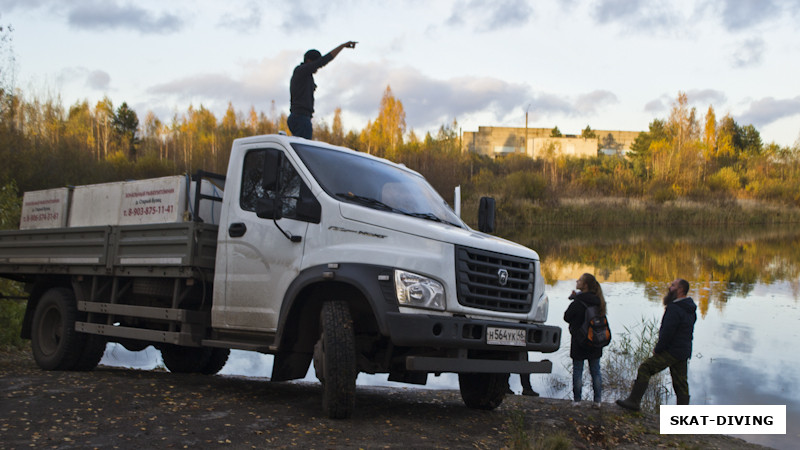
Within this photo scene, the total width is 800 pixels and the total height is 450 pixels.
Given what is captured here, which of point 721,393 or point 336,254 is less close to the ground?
point 336,254

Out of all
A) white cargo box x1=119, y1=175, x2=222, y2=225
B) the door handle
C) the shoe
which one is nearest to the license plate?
the shoe

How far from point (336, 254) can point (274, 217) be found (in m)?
0.78

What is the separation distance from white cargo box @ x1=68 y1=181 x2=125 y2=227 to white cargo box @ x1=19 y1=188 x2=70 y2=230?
14cm

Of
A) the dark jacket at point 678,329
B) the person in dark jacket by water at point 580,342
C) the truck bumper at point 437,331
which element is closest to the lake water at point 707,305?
the dark jacket at point 678,329

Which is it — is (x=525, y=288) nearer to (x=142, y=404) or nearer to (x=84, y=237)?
(x=142, y=404)

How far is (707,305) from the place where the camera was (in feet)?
57.4

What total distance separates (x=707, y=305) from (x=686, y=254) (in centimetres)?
1381

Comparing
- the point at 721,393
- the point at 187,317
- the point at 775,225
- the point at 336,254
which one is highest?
the point at 775,225

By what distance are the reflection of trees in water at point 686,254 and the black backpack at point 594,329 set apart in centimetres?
941

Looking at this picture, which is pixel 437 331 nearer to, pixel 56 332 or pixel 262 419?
pixel 262 419

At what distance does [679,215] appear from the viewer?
4844 centimetres

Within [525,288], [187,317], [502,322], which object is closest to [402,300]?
Result: [502,322]

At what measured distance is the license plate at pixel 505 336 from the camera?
6.08 meters

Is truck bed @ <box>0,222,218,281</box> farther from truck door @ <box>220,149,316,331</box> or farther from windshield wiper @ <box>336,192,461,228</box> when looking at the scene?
windshield wiper @ <box>336,192,461,228</box>
